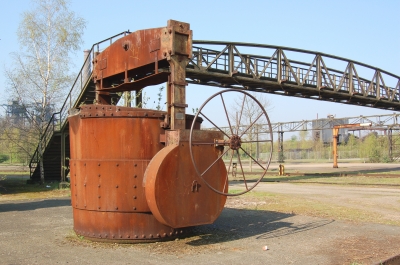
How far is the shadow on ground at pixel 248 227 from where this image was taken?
310 inches

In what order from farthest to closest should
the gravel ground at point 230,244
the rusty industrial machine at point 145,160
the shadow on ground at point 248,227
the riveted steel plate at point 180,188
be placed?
1. the shadow on ground at point 248,227
2. the rusty industrial machine at point 145,160
3. the riveted steel plate at point 180,188
4. the gravel ground at point 230,244

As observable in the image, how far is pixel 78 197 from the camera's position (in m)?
7.53

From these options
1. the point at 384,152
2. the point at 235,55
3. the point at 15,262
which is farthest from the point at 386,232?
the point at 384,152

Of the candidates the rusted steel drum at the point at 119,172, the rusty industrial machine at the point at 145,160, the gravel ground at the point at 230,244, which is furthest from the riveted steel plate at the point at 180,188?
the gravel ground at the point at 230,244

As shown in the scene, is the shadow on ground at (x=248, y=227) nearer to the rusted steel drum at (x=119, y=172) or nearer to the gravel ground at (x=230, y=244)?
the gravel ground at (x=230, y=244)

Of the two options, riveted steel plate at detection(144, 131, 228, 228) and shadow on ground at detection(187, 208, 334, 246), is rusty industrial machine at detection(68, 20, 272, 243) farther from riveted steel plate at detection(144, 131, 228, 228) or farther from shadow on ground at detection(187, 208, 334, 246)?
shadow on ground at detection(187, 208, 334, 246)

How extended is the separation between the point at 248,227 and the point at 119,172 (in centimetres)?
336

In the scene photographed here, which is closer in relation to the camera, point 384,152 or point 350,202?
point 350,202

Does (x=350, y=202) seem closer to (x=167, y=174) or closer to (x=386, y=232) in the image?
(x=386, y=232)

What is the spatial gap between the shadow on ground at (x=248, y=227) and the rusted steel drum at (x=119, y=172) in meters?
0.95

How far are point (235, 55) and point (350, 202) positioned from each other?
11172 mm

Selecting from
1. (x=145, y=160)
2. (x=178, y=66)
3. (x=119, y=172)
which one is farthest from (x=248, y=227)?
(x=178, y=66)

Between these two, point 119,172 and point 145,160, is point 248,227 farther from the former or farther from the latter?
point 119,172

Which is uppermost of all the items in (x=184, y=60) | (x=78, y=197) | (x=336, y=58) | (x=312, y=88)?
(x=336, y=58)
